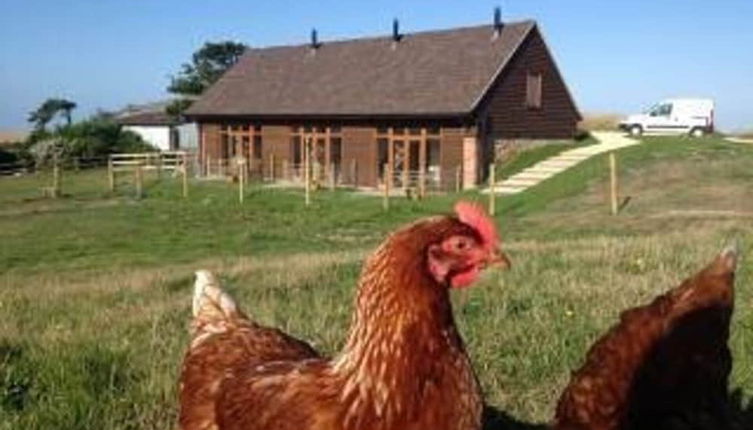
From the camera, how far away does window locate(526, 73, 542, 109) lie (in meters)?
54.2

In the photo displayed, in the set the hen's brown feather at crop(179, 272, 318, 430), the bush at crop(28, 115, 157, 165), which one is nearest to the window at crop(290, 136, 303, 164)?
the bush at crop(28, 115, 157, 165)

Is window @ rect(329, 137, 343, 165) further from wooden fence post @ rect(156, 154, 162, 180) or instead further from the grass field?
the grass field

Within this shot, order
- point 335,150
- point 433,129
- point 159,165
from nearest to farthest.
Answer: point 433,129 → point 335,150 → point 159,165

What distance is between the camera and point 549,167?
49344mm

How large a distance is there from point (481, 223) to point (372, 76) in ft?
175

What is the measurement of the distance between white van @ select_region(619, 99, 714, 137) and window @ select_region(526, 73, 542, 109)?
11.0 m

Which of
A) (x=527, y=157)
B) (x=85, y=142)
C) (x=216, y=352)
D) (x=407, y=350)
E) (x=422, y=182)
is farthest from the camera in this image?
(x=85, y=142)

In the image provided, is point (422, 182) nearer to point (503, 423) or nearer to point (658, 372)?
point (503, 423)

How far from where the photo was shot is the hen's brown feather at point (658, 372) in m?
5.50

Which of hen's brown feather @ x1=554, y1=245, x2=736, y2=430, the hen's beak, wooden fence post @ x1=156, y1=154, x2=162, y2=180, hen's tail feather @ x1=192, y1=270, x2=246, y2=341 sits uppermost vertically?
the hen's beak

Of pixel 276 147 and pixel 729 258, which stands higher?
pixel 729 258

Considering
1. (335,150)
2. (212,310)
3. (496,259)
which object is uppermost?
(496,259)

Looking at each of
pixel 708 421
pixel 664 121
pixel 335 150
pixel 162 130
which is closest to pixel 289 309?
pixel 708 421

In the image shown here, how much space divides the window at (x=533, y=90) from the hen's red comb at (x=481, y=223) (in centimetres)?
5059
